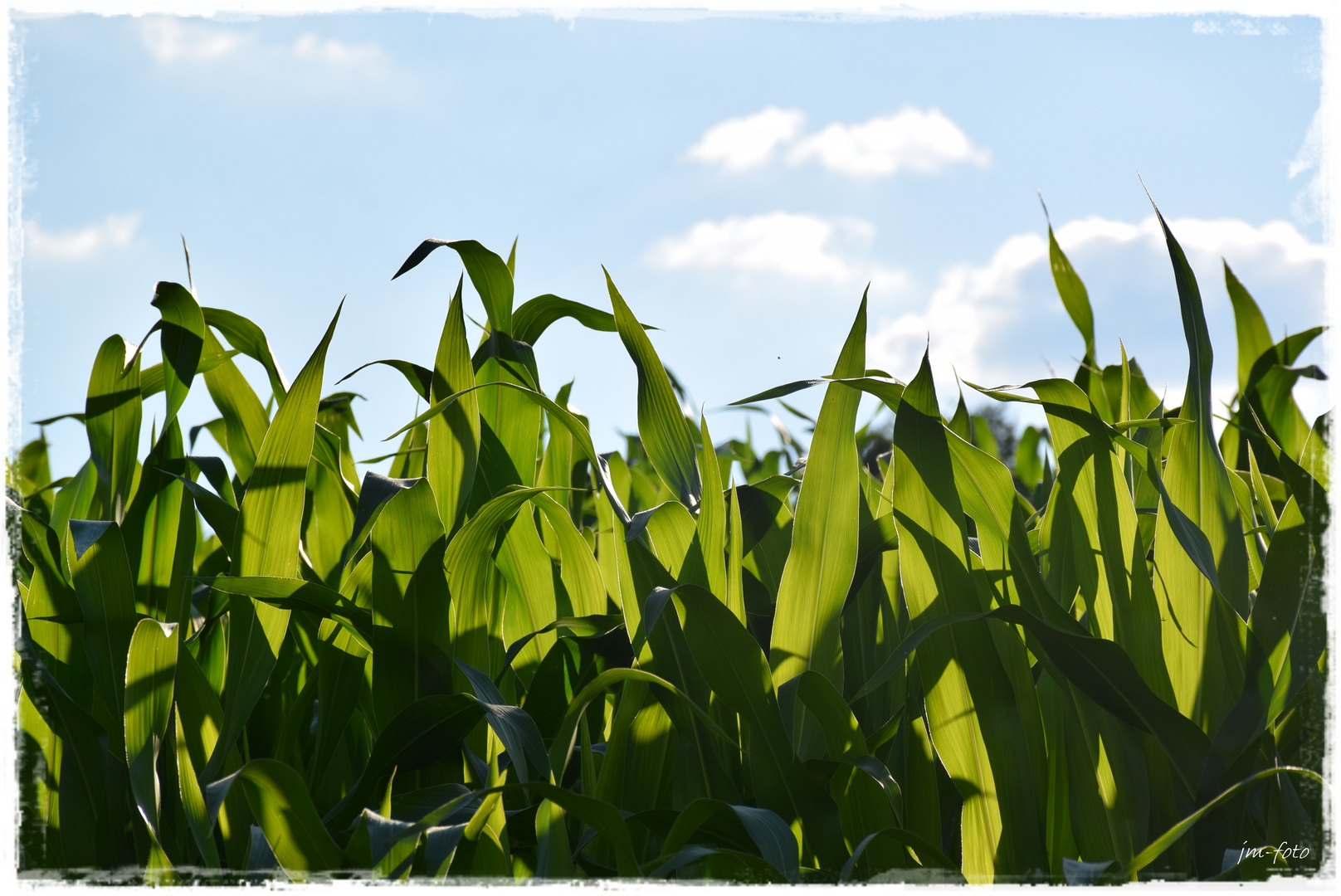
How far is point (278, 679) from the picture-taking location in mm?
617

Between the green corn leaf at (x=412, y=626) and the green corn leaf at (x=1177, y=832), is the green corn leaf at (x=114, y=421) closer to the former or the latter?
the green corn leaf at (x=412, y=626)

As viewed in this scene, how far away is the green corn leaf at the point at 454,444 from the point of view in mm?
573

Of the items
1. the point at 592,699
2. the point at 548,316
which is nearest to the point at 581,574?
the point at 592,699

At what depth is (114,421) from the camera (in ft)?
2.06

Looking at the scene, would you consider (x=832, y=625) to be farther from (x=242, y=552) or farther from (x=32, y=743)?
(x=32, y=743)

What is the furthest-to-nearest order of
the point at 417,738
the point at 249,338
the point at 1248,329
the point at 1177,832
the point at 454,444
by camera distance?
1. the point at 1248,329
2. the point at 249,338
3. the point at 454,444
4. the point at 417,738
5. the point at 1177,832

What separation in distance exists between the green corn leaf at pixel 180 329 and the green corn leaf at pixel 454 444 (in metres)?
0.18

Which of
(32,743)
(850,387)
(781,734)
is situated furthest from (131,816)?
(850,387)

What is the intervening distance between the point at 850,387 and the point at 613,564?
1.01 ft

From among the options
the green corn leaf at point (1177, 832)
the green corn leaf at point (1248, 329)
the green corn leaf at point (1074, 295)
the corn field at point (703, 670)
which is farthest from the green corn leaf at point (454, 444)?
the green corn leaf at point (1248, 329)

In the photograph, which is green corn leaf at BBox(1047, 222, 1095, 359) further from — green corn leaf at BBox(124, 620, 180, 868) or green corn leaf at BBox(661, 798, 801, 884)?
green corn leaf at BBox(124, 620, 180, 868)

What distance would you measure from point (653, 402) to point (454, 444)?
0.15 m

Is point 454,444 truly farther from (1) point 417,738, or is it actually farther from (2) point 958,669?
(2) point 958,669

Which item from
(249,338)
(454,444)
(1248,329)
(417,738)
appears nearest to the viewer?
(417,738)
